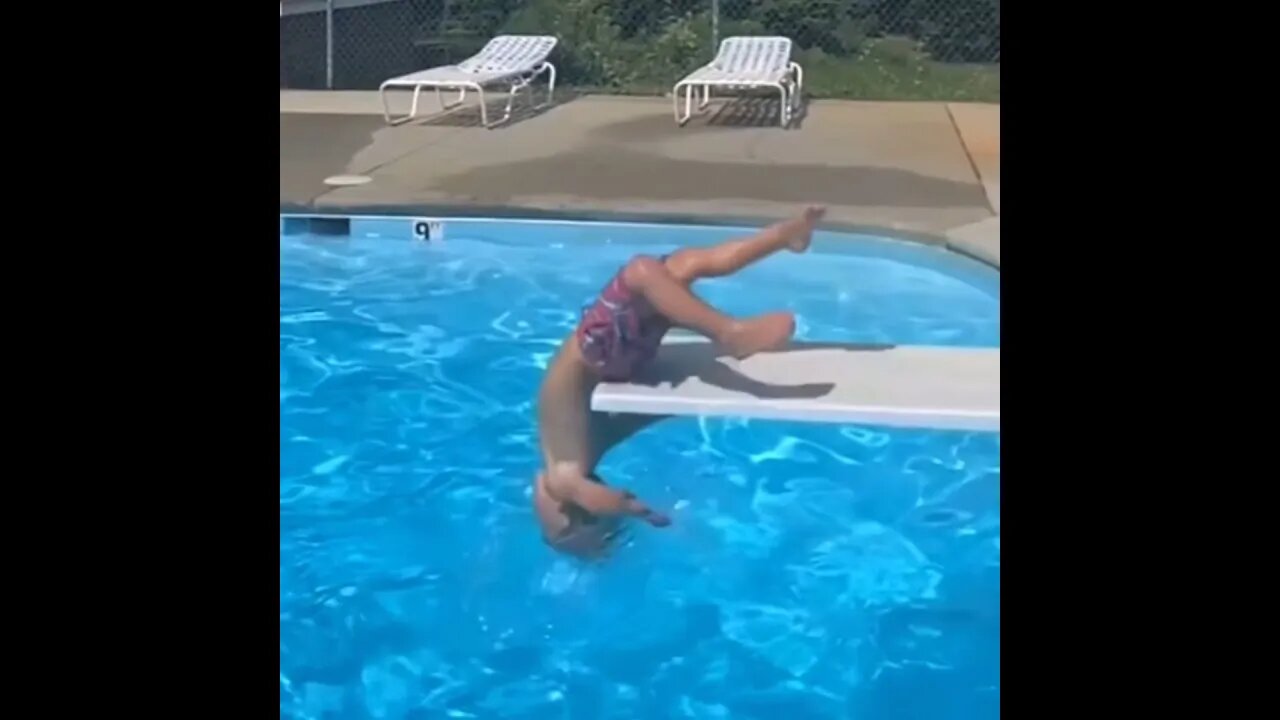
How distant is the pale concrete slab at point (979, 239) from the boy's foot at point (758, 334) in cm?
212

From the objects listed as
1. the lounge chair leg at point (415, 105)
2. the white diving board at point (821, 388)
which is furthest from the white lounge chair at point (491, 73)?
the white diving board at point (821, 388)

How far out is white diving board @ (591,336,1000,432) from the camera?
3277mm

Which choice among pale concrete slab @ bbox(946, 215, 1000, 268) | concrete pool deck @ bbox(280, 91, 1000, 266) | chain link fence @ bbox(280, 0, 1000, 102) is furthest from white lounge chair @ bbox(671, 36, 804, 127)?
pale concrete slab @ bbox(946, 215, 1000, 268)

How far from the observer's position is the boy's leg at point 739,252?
3.41 metres

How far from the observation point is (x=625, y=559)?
3496 mm

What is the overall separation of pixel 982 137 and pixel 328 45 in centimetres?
375

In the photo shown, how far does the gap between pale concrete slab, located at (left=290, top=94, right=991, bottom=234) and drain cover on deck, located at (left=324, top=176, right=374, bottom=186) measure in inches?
1.9

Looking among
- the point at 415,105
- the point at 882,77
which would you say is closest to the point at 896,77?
the point at 882,77

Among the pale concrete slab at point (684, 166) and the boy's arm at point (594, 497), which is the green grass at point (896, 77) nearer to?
the pale concrete slab at point (684, 166)

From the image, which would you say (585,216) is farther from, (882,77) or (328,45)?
(328,45)
